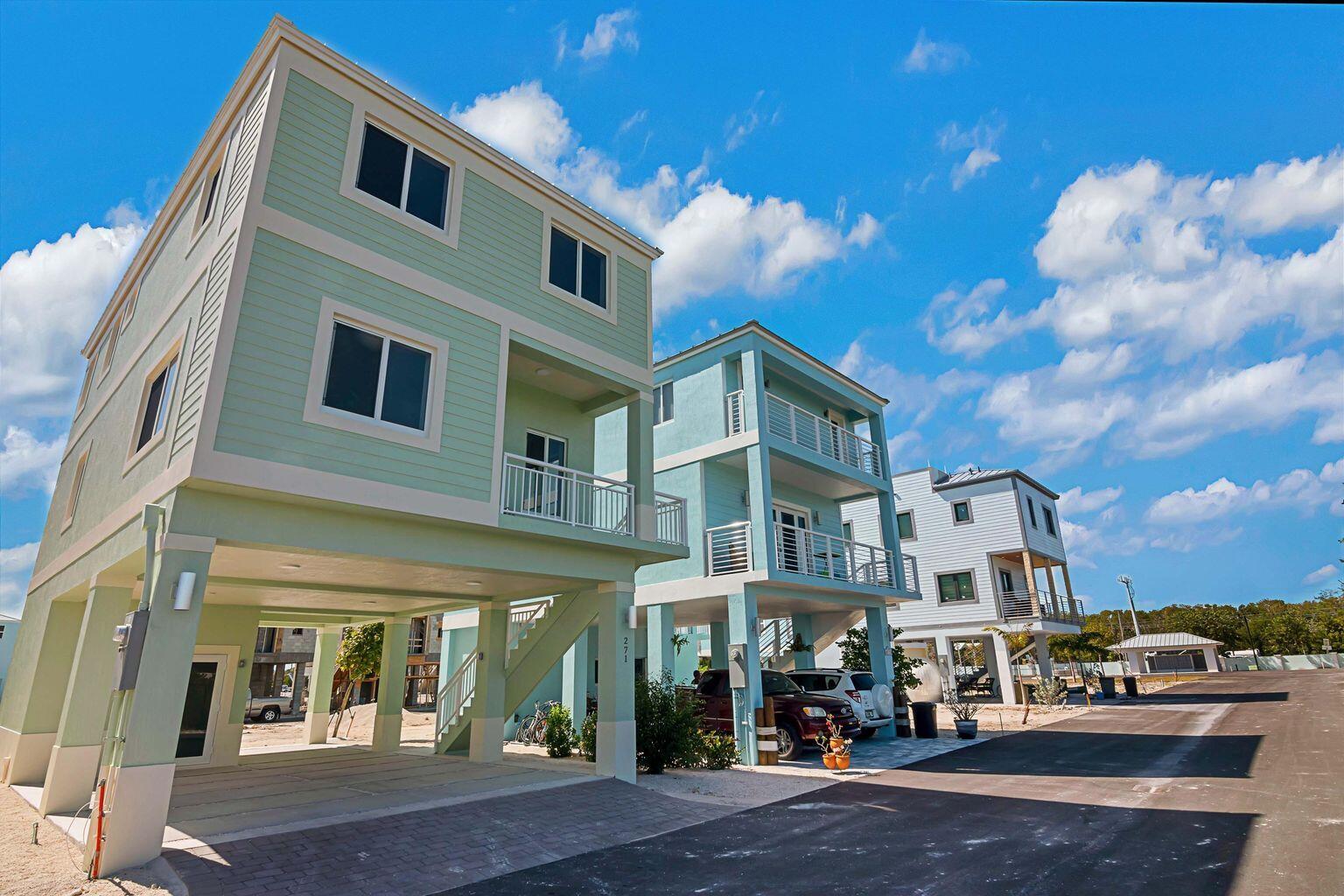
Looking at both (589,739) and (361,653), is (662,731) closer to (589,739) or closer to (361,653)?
(589,739)

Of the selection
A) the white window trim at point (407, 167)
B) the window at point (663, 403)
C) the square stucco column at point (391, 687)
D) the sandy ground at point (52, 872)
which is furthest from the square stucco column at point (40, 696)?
the window at point (663, 403)

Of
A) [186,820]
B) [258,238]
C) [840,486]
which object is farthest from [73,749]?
[840,486]

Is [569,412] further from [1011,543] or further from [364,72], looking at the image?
[1011,543]

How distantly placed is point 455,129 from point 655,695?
11163 mm

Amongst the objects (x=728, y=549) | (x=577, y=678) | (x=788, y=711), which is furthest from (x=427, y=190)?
(x=788, y=711)

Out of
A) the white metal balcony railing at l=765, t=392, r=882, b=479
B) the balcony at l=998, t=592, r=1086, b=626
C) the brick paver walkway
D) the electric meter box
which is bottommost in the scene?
the brick paver walkway

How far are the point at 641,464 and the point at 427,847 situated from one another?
23.2ft

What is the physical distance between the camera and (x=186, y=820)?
855 cm

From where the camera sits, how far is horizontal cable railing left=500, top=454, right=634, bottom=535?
36.7 ft

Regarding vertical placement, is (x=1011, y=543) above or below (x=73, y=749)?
above

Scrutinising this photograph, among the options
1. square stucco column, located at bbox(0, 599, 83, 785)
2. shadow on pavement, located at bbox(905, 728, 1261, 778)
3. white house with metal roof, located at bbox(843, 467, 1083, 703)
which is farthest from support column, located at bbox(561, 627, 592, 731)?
white house with metal roof, located at bbox(843, 467, 1083, 703)

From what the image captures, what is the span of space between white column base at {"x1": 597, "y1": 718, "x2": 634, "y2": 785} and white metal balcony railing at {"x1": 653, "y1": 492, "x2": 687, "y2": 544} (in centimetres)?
361

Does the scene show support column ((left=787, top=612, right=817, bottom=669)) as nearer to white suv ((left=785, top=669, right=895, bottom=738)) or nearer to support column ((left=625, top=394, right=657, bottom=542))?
white suv ((left=785, top=669, right=895, bottom=738))

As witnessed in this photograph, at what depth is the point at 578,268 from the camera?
13.1 m
